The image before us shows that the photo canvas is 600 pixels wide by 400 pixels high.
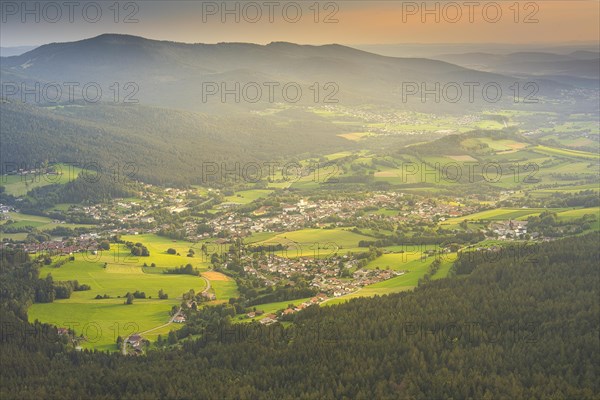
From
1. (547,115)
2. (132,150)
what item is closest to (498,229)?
(132,150)

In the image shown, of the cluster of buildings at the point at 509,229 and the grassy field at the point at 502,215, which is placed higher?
the grassy field at the point at 502,215

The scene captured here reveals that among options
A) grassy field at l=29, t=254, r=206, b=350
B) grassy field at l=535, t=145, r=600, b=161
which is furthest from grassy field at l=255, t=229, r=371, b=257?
grassy field at l=535, t=145, r=600, b=161

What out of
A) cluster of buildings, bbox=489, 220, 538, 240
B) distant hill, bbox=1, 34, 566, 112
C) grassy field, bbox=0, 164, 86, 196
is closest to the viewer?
cluster of buildings, bbox=489, 220, 538, 240

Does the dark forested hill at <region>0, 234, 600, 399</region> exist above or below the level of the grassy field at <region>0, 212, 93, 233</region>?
below

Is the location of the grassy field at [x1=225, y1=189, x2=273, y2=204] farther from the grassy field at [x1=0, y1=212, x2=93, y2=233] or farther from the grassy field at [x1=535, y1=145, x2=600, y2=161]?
the grassy field at [x1=535, y1=145, x2=600, y2=161]

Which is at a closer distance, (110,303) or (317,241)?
(110,303)

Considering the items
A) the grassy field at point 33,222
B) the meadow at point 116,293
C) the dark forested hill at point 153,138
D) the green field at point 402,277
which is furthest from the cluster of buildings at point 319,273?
the dark forested hill at point 153,138

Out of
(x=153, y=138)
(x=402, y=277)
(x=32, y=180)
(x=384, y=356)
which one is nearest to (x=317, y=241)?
(x=402, y=277)

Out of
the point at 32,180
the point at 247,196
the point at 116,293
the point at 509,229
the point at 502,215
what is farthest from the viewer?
the point at 32,180

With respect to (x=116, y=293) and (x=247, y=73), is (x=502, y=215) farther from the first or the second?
(x=247, y=73)

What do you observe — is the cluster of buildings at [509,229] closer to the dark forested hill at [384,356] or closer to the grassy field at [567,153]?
the dark forested hill at [384,356]
